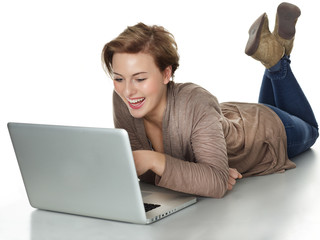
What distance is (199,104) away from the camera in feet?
9.21

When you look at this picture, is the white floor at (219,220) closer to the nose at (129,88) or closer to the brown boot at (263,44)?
the nose at (129,88)

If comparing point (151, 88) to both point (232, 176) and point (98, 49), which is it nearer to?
point (232, 176)

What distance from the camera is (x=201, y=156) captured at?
273 cm

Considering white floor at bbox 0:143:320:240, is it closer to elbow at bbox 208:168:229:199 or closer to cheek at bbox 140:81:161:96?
elbow at bbox 208:168:229:199

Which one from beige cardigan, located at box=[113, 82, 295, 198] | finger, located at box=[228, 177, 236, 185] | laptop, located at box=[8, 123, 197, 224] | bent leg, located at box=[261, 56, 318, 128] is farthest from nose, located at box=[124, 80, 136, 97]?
bent leg, located at box=[261, 56, 318, 128]

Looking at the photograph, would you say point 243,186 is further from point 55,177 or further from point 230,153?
point 55,177

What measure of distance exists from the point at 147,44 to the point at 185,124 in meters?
0.42

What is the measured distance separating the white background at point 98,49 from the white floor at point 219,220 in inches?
110

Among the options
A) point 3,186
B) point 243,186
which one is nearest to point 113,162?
point 243,186

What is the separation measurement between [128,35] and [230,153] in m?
0.85

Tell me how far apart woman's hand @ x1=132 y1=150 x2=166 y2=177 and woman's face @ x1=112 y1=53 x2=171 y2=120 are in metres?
0.31

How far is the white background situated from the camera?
5844mm

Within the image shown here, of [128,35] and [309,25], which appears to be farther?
[309,25]

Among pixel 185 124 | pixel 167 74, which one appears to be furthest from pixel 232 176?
pixel 167 74
